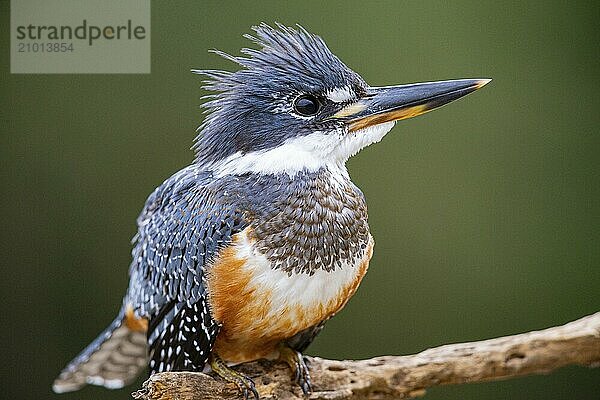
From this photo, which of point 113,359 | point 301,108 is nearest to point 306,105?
point 301,108

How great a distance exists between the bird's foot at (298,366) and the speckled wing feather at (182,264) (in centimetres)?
18

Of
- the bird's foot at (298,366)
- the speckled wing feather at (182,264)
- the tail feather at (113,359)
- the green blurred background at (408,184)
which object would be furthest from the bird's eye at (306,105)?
the green blurred background at (408,184)

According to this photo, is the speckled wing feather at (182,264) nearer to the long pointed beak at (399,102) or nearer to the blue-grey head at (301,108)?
the blue-grey head at (301,108)

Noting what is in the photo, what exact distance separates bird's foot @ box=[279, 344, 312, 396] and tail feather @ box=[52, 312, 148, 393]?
1.12ft

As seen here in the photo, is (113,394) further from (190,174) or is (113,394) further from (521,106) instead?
(521,106)

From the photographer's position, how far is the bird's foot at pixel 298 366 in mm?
1488

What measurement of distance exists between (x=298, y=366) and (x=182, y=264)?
31 cm

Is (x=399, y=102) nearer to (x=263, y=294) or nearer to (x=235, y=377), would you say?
(x=263, y=294)

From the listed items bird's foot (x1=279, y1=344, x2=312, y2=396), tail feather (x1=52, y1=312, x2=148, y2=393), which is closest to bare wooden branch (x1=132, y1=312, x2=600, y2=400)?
bird's foot (x1=279, y1=344, x2=312, y2=396)

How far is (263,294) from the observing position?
1.31 m

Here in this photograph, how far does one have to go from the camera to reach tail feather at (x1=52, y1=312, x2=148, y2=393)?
168 cm

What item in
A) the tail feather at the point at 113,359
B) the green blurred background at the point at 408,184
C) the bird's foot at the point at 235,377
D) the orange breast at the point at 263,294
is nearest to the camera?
the orange breast at the point at 263,294

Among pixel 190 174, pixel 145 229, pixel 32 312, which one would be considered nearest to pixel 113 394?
pixel 32 312

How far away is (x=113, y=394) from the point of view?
7.59ft
